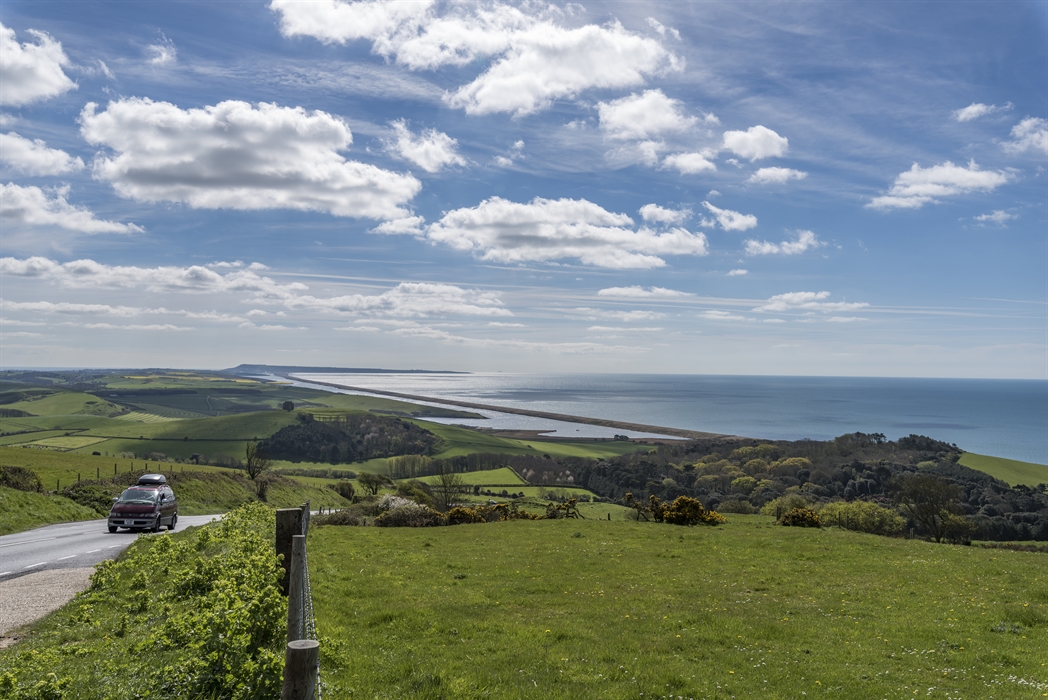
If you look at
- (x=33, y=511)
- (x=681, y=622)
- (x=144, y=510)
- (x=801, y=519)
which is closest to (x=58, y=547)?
(x=144, y=510)

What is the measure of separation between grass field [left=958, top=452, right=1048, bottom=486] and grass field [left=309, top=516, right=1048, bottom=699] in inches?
5013

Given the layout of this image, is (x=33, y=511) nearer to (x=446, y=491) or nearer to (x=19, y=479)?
(x=19, y=479)

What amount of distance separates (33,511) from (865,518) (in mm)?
67734

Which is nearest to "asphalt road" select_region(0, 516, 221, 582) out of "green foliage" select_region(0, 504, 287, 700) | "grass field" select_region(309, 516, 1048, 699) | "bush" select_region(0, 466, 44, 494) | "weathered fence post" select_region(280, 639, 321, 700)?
"grass field" select_region(309, 516, 1048, 699)

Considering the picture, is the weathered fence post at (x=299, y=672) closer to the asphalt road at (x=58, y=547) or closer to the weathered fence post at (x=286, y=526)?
the weathered fence post at (x=286, y=526)

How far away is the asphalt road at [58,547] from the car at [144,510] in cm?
64

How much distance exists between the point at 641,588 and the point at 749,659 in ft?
25.0

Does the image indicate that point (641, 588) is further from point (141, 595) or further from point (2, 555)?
point (2, 555)

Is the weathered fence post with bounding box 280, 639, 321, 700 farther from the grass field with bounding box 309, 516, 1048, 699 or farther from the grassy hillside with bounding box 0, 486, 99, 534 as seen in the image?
the grassy hillside with bounding box 0, 486, 99, 534

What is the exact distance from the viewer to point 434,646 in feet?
43.1

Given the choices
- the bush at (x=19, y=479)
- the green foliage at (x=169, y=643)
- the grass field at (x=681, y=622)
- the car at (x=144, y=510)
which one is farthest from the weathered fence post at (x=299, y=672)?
the bush at (x=19, y=479)

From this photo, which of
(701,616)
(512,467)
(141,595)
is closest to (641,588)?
(701,616)

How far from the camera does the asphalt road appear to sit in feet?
67.7

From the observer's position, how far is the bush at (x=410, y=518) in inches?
1722
